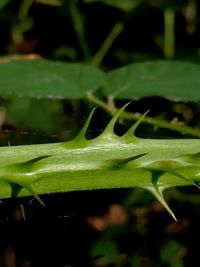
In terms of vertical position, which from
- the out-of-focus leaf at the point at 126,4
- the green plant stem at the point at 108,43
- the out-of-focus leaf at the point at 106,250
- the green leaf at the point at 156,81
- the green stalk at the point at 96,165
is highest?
the green stalk at the point at 96,165

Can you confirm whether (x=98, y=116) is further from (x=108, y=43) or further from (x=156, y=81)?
(x=108, y=43)

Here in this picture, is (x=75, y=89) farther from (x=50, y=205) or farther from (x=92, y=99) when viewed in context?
(x=50, y=205)

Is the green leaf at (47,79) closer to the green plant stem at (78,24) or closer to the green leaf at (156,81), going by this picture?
the green leaf at (156,81)

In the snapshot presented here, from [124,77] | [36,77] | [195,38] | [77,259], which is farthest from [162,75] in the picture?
[195,38]

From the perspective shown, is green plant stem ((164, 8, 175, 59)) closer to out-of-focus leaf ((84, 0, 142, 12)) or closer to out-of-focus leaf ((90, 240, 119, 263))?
out-of-focus leaf ((84, 0, 142, 12))

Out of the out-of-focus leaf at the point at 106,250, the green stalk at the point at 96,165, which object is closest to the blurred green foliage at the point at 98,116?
the out-of-focus leaf at the point at 106,250

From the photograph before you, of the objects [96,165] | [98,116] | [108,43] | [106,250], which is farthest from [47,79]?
[108,43]
